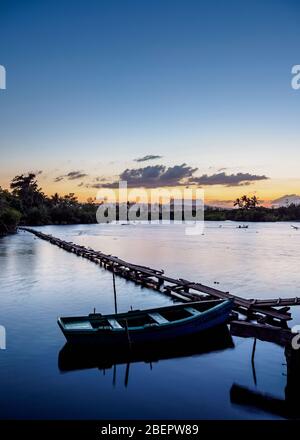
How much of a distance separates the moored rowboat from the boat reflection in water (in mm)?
382

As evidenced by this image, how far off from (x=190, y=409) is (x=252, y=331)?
3322 millimetres

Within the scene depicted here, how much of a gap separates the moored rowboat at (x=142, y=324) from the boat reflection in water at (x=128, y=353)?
1.25ft

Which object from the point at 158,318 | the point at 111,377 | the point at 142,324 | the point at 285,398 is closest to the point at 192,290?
the point at 158,318

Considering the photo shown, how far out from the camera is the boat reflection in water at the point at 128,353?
16406 millimetres

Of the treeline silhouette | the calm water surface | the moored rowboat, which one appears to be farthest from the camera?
the treeline silhouette

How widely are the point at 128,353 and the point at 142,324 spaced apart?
7.22 ft

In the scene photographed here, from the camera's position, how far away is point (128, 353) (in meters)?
17.1

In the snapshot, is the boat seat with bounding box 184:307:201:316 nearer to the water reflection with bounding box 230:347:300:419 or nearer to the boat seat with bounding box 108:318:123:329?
the boat seat with bounding box 108:318:123:329

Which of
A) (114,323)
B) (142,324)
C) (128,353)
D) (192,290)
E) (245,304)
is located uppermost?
(114,323)

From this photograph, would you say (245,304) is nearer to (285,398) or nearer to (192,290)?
(285,398)

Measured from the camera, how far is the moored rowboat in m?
16.7

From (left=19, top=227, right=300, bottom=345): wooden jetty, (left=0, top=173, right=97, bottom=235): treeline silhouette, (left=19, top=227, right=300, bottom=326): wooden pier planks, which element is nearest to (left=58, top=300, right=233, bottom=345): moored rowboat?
(left=19, top=227, right=300, bottom=345): wooden jetty

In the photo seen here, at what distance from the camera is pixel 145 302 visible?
2800 cm
